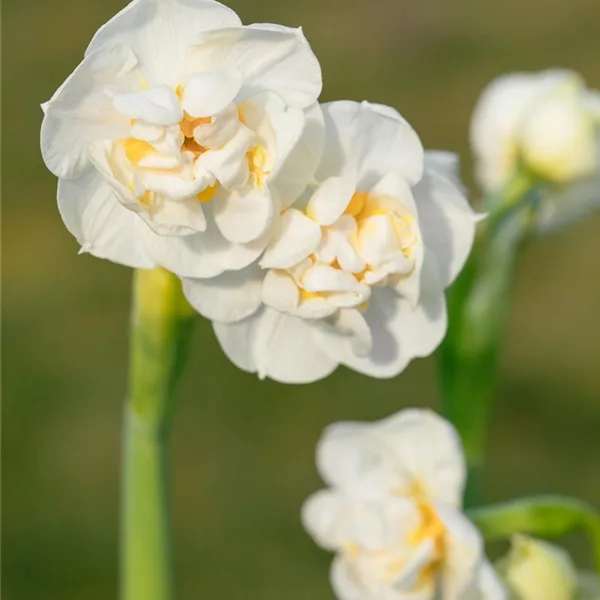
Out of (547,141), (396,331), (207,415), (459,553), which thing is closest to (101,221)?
(396,331)

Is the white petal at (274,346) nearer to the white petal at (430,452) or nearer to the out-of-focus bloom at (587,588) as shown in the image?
the white petal at (430,452)

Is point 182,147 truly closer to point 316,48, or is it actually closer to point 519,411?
point 519,411

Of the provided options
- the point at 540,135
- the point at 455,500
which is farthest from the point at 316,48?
the point at 455,500

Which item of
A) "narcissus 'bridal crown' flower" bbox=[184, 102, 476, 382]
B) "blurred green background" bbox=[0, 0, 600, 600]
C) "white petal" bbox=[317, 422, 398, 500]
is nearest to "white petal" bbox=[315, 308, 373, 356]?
"narcissus 'bridal crown' flower" bbox=[184, 102, 476, 382]

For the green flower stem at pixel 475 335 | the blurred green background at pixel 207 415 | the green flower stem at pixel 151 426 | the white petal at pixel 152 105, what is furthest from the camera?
the blurred green background at pixel 207 415

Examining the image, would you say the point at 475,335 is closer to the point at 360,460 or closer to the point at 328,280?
the point at 360,460

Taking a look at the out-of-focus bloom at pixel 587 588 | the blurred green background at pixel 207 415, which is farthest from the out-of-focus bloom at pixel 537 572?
the blurred green background at pixel 207 415
